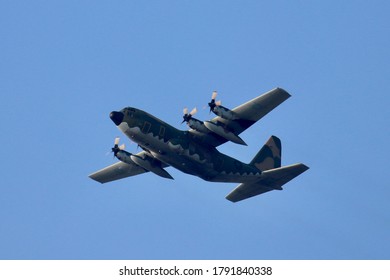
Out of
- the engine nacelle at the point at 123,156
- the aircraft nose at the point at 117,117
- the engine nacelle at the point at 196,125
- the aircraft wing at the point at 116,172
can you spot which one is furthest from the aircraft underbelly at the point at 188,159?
the aircraft wing at the point at 116,172

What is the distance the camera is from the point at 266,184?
7000 centimetres

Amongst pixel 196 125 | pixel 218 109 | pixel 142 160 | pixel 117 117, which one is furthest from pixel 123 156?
pixel 218 109

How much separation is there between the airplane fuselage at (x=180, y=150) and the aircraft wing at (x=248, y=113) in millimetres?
742

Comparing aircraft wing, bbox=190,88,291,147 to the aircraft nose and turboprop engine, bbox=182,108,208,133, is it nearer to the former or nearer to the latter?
turboprop engine, bbox=182,108,208,133

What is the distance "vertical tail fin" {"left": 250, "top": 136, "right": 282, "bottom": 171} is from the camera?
72.2 m

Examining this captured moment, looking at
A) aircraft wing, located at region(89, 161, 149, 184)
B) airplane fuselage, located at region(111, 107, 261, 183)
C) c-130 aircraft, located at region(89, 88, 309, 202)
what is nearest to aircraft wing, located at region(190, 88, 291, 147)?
c-130 aircraft, located at region(89, 88, 309, 202)

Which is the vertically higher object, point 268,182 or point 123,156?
point 123,156

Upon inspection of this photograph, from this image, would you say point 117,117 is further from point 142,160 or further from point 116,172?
point 116,172

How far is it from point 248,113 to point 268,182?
24.1ft

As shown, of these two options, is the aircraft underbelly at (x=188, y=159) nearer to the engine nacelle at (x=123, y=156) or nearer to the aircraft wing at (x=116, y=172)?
the engine nacelle at (x=123, y=156)

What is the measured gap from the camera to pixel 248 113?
65250 mm

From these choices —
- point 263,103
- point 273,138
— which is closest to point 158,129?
point 263,103
